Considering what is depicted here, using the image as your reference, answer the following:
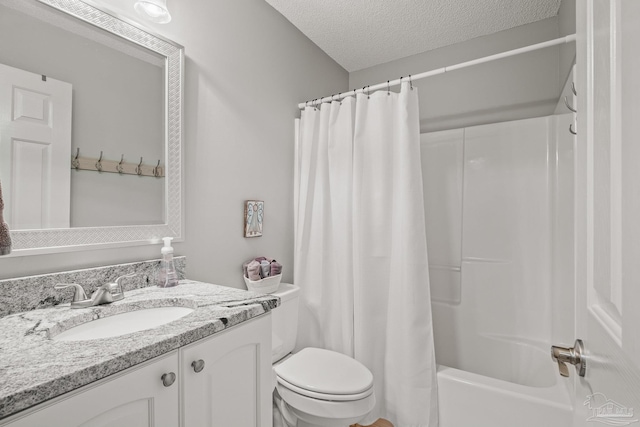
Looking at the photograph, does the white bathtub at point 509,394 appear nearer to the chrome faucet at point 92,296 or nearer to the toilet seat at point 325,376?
the toilet seat at point 325,376

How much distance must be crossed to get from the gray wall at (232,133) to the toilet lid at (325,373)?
516 mm

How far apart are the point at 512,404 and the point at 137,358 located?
158 cm

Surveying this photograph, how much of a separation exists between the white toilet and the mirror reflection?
32.3 inches

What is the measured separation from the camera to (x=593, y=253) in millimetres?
Answer: 521

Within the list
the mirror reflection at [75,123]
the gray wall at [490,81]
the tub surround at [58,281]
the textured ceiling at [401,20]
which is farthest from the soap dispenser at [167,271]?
the gray wall at [490,81]

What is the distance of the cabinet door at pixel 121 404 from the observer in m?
0.56

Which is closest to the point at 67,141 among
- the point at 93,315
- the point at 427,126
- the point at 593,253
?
the point at 93,315

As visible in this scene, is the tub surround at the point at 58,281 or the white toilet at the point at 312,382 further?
the white toilet at the point at 312,382

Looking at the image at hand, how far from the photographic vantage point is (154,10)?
1.21 meters

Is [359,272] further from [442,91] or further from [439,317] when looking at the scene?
[442,91]

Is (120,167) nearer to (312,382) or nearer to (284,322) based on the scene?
(284,322)

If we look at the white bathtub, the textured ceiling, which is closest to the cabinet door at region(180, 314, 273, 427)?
the white bathtub

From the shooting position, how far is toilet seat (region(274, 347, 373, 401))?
52.4 inches

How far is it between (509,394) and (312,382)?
91cm
